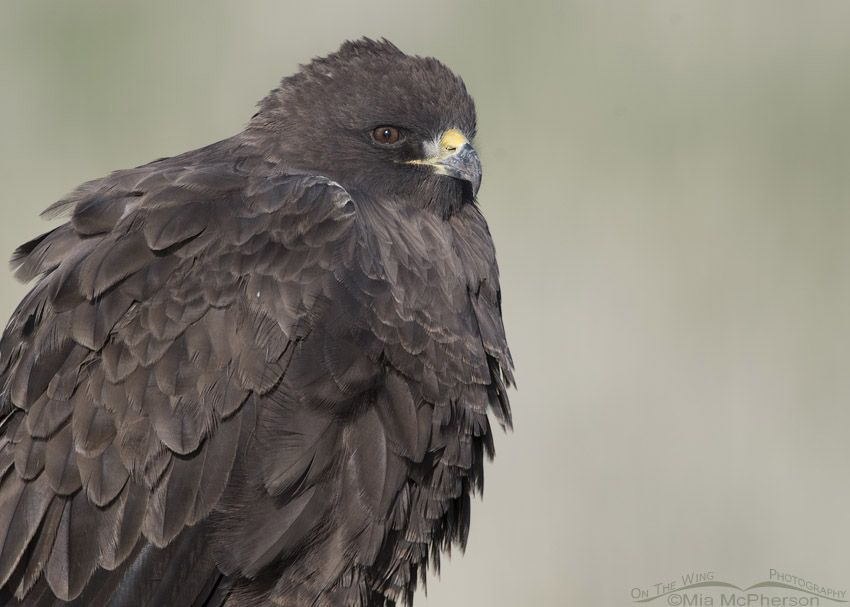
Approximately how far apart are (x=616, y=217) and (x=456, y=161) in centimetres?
311

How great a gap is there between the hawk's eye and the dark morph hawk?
0.42m

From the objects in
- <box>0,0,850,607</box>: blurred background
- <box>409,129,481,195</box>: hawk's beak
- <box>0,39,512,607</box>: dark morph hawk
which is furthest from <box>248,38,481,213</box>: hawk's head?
<box>0,0,850,607</box>: blurred background

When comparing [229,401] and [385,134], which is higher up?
[385,134]

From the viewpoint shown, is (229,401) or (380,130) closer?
(229,401)

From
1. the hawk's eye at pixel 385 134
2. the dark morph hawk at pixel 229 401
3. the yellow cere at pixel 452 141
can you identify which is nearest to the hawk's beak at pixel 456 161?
the yellow cere at pixel 452 141

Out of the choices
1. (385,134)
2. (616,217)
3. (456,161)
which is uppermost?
(385,134)

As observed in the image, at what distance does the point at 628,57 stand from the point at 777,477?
10.6 feet

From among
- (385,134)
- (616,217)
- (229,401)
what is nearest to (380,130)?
(385,134)

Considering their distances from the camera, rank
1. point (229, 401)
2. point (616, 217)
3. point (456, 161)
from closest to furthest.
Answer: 1. point (229, 401)
2. point (456, 161)
3. point (616, 217)

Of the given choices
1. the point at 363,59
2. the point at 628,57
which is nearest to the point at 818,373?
the point at 628,57

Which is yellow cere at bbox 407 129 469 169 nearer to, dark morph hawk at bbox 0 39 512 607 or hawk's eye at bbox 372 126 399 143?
hawk's eye at bbox 372 126 399 143

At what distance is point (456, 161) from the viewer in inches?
207

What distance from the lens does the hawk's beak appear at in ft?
17.2

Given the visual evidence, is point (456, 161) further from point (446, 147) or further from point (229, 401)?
point (229, 401)
